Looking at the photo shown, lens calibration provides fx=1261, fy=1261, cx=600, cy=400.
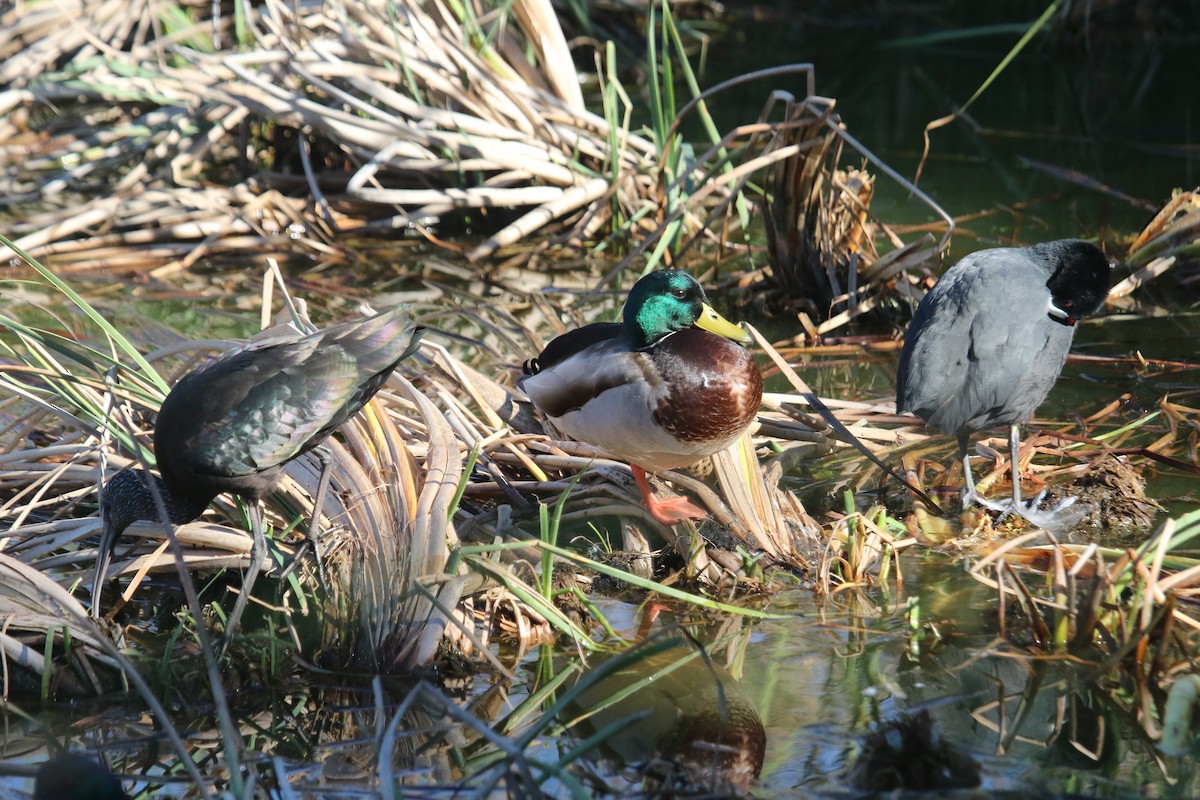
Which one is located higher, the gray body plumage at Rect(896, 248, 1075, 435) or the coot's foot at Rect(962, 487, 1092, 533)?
the gray body plumage at Rect(896, 248, 1075, 435)

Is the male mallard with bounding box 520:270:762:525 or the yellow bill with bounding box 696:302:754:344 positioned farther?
the yellow bill with bounding box 696:302:754:344

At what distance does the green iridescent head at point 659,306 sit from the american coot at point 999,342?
0.67 meters

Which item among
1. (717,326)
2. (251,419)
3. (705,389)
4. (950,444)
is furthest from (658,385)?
(950,444)

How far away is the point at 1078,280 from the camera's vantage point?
12.4ft

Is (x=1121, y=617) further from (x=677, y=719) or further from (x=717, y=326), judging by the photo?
(x=717, y=326)

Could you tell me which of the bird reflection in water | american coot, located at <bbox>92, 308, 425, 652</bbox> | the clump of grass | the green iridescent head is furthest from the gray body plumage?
american coot, located at <bbox>92, 308, 425, 652</bbox>

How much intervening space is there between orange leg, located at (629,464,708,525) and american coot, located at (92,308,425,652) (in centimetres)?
79

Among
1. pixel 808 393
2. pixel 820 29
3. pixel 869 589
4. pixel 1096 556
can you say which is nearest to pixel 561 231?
pixel 808 393

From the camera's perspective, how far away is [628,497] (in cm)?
384

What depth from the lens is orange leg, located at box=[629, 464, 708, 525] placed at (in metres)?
3.65

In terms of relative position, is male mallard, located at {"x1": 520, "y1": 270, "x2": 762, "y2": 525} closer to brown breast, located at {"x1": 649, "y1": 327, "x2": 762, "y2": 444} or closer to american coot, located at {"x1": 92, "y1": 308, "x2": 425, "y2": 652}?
brown breast, located at {"x1": 649, "y1": 327, "x2": 762, "y2": 444}

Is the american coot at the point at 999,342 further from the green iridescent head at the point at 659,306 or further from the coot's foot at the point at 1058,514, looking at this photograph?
the green iridescent head at the point at 659,306

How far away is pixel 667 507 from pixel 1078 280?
1.41m

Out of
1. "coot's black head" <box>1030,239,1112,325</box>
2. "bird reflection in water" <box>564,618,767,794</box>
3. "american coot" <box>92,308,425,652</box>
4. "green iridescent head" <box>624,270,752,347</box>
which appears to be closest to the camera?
"bird reflection in water" <box>564,618,767,794</box>
